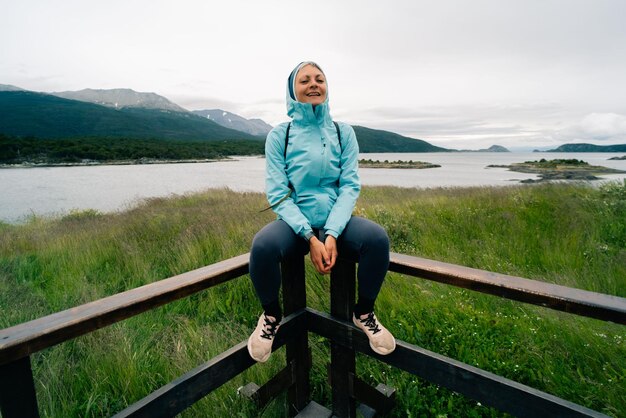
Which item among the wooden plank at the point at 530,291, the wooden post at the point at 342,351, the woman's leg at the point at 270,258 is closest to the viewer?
the wooden plank at the point at 530,291

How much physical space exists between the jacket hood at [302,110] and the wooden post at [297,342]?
816mm

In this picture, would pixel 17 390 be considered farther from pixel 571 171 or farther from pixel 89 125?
pixel 89 125

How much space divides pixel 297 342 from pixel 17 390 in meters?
1.31

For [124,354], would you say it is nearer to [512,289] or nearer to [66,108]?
[512,289]

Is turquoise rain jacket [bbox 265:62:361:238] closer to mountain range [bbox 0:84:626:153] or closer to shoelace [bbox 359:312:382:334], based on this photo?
shoelace [bbox 359:312:382:334]

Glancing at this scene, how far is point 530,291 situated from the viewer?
1.23 meters

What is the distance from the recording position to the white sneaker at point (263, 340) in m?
1.59

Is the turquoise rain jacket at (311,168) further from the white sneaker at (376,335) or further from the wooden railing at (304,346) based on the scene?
the white sneaker at (376,335)

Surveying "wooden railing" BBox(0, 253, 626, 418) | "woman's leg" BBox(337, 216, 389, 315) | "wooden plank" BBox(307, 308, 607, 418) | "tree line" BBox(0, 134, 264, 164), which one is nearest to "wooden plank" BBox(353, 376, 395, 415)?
"wooden railing" BBox(0, 253, 626, 418)

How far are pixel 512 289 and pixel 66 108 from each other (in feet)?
576

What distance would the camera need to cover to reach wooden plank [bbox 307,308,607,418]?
124 centimetres

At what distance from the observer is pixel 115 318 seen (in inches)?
45.7

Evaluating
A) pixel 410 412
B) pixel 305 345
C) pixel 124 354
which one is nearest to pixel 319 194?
pixel 305 345

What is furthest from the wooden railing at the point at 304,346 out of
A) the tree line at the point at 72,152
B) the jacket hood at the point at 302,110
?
the tree line at the point at 72,152
